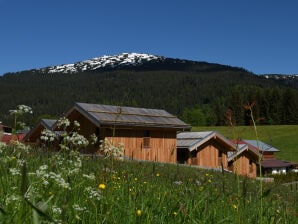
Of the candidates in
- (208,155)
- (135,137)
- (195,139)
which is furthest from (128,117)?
(208,155)

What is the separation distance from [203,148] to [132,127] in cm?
1057

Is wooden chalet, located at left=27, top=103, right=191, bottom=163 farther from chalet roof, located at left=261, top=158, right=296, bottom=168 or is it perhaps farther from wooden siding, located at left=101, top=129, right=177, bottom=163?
chalet roof, located at left=261, top=158, right=296, bottom=168

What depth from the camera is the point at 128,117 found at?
127ft

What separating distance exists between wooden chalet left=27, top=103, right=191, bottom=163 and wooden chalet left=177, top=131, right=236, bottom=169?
9.71 ft

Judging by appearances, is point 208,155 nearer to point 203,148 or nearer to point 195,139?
point 203,148

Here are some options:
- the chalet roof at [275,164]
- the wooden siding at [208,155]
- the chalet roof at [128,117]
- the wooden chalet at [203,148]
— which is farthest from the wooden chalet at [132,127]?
the chalet roof at [275,164]

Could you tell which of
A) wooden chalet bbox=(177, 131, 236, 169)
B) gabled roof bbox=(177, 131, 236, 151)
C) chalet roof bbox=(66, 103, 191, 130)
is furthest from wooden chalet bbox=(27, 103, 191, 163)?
wooden chalet bbox=(177, 131, 236, 169)

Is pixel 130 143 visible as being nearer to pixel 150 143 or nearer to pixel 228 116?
pixel 150 143

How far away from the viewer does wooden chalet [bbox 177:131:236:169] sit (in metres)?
44.3

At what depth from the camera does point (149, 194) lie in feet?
15.5

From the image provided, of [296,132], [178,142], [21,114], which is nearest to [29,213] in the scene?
[21,114]

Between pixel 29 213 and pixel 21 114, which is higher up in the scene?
pixel 21 114

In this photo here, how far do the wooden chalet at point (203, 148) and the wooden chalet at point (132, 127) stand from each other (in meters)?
2.96

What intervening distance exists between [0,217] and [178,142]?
4456 centimetres
